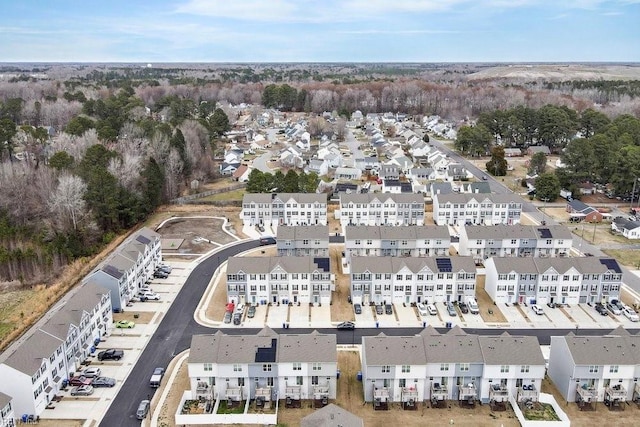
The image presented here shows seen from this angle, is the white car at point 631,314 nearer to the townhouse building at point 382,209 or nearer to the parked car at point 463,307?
the parked car at point 463,307

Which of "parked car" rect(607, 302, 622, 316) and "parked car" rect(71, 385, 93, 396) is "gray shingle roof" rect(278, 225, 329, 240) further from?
"parked car" rect(607, 302, 622, 316)

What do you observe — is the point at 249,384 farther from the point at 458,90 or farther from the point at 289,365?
the point at 458,90

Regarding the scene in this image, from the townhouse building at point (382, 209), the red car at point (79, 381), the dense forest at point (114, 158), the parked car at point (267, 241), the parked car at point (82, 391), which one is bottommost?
the parked car at point (82, 391)

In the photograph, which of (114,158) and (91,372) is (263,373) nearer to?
(91,372)

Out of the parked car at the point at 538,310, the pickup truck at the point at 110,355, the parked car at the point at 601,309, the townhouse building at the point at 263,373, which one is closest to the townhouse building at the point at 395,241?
the parked car at the point at 538,310

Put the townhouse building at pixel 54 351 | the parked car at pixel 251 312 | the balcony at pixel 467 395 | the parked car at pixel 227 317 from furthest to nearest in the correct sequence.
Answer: the parked car at pixel 251 312
the parked car at pixel 227 317
the balcony at pixel 467 395
the townhouse building at pixel 54 351

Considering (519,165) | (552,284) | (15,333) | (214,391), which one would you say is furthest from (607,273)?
(519,165)
